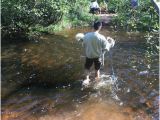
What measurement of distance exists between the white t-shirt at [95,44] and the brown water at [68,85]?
1.02 meters

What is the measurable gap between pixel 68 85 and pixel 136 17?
913 centimetres

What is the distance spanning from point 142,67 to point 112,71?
1049 millimetres

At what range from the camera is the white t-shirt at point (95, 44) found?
8938 mm

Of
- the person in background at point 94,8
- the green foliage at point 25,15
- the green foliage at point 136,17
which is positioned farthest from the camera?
the person in background at point 94,8

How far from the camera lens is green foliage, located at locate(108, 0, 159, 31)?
1595cm

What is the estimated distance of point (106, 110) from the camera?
7.84 metres

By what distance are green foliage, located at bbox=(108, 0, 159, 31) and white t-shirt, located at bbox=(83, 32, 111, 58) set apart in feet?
22.1

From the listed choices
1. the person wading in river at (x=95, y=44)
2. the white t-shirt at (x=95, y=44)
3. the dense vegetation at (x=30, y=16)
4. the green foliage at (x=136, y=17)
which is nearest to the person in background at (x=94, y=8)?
the green foliage at (x=136, y=17)

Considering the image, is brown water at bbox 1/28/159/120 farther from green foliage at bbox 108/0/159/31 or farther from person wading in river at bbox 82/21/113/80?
green foliage at bbox 108/0/159/31

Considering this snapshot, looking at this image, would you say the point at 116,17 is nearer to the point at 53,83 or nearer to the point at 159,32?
the point at 159,32

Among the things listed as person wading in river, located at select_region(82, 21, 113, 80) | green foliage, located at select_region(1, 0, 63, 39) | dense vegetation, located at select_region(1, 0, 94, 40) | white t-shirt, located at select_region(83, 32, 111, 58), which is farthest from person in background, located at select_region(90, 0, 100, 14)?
white t-shirt, located at select_region(83, 32, 111, 58)

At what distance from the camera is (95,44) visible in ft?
29.6

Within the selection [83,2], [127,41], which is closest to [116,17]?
[83,2]

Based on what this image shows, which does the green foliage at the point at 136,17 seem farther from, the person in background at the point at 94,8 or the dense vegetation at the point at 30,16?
the dense vegetation at the point at 30,16
